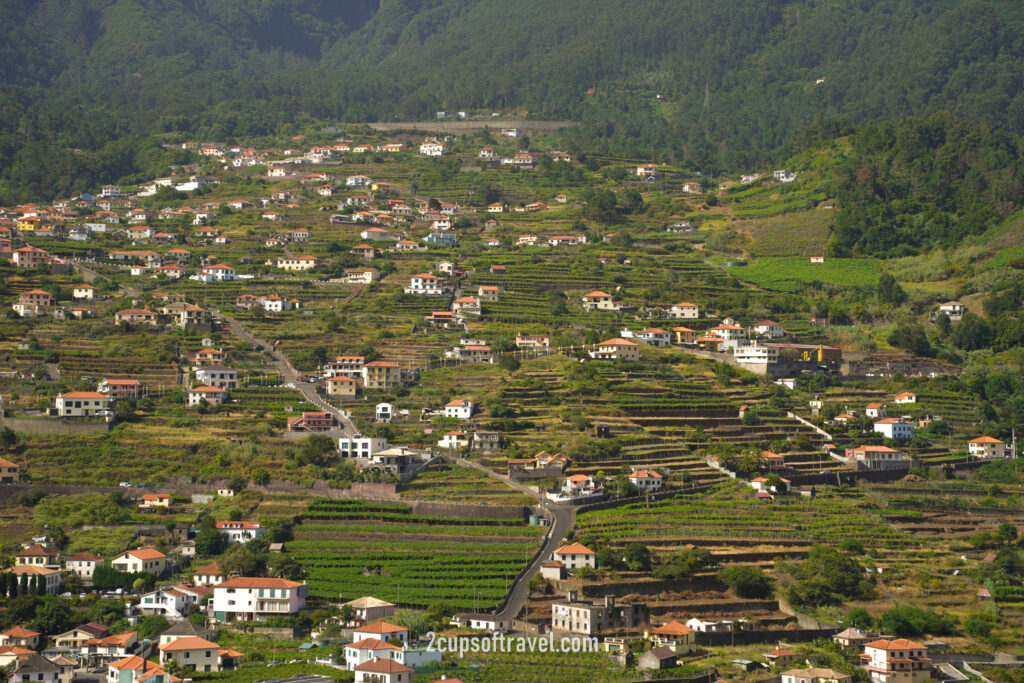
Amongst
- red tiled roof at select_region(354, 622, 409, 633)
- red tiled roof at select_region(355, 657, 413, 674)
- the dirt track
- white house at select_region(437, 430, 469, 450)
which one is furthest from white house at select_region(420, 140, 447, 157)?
red tiled roof at select_region(355, 657, 413, 674)

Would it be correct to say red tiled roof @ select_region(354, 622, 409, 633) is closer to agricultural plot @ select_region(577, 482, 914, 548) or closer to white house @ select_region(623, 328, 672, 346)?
agricultural plot @ select_region(577, 482, 914, 548)

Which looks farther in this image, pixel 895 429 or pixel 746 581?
pixel 895 429

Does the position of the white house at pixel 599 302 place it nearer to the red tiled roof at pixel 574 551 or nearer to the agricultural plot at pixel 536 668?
the red tiled roof at pixel 574 551

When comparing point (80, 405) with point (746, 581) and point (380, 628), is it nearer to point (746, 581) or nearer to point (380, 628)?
point (380, 628)

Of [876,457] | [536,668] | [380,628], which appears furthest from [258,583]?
[876,457]

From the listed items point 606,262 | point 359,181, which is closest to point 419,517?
point 606,262
